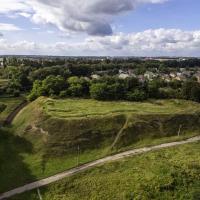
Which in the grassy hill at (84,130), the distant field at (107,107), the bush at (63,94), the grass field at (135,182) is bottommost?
the grass field at (135,182)

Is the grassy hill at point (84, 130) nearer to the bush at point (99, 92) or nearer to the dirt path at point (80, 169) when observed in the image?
the dirt path at point (80, 169)

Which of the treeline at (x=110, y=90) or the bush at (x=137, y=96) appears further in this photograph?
the treeline at (x=110, y=90)

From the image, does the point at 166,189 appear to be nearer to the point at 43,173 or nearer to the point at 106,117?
the point at 43,173

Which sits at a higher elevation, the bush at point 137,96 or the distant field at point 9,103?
the bush at point 137,96

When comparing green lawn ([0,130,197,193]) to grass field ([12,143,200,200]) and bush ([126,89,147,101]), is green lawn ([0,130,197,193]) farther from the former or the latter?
bush ([126,89,147,101])

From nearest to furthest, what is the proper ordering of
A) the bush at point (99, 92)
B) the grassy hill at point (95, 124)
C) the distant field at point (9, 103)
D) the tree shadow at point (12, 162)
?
the tree shadow at point (12, 162) < the grassy hill at point (95, 124) < the distant field at point (9, 103) < the bush at point (99, 92)

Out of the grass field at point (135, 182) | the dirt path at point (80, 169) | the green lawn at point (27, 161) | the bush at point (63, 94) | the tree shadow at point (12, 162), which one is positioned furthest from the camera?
the bush at point (63, 94)

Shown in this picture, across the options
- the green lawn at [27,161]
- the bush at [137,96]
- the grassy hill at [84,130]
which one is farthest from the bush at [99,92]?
the green lawn at [27,161]
